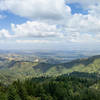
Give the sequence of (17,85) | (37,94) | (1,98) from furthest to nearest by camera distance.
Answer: (37,94) → (17,85) → (1,98)

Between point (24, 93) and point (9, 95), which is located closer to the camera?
point (9, 95)

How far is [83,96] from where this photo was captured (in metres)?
122

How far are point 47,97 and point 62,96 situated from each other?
2301 centimetres

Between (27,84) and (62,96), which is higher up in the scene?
(27,84)

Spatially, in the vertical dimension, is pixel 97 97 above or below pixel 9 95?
below

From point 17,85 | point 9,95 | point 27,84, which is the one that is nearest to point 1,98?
point 9,95

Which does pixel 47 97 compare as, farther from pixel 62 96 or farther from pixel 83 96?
pixel 83 96

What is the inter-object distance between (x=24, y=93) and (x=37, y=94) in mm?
18014

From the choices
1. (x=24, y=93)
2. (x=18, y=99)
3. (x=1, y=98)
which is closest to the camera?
(x=1, y=98)

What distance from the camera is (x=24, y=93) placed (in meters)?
90.1

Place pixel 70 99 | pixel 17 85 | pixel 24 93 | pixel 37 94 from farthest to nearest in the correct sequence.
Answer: pixel 70 99, pixel 37 94, pixel 17 85, pixel 24 93

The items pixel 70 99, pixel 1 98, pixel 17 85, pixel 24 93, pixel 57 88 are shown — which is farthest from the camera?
pixel 57 88

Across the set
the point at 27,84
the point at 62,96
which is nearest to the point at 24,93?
the point at 27,84

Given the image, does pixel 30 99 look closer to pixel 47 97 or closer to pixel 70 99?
pixel 47 97
